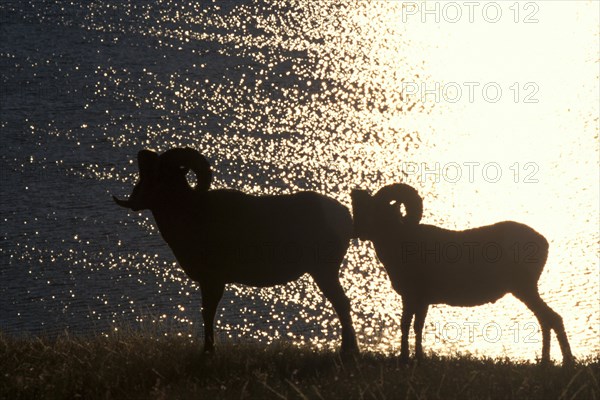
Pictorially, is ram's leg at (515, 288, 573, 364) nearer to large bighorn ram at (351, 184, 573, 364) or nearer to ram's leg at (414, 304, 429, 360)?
large bighorn ram at (351, 184, 573, 364)

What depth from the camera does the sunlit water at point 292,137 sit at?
3641 cm

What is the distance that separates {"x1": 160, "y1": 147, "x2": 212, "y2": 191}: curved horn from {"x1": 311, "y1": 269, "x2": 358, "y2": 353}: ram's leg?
2.08 meters

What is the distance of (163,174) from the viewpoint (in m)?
14.2

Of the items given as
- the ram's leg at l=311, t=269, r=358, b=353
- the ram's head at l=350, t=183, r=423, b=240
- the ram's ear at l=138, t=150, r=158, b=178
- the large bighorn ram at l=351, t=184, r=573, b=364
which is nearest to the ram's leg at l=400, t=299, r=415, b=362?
the large bighorn ram at l=351, t=184, r=573, b=364

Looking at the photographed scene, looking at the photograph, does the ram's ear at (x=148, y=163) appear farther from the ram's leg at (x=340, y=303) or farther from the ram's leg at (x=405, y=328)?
the ram's leg at (x=405, y=328)

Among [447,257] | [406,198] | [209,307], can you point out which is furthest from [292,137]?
[209,307]

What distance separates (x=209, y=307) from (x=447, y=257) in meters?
3.21

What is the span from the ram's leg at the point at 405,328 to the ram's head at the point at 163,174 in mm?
3082

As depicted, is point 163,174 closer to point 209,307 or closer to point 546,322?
point 209,307

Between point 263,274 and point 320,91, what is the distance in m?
66.9

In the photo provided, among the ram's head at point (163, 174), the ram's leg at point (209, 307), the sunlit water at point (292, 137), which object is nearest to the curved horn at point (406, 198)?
the ram's head at point (163, 174)

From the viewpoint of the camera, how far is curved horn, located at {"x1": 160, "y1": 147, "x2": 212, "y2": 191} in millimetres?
14000

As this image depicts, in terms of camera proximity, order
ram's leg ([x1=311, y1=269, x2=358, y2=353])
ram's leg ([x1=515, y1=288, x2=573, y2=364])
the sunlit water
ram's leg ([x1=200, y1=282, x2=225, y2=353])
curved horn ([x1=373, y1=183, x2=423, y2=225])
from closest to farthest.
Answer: ram's leg ([x1=200, y1=282, x2=225, y2=353]) < ram's leg ([x1=515, y1=288, x2=573, y2=364]) < curved horn ([x1=373, y1=183, x2=423, y2=225]) < ram's leg ([x1=311, y1=269, x2=358, y2=353]) < the sunlit water

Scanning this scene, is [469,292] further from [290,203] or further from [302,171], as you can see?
[302,171]
